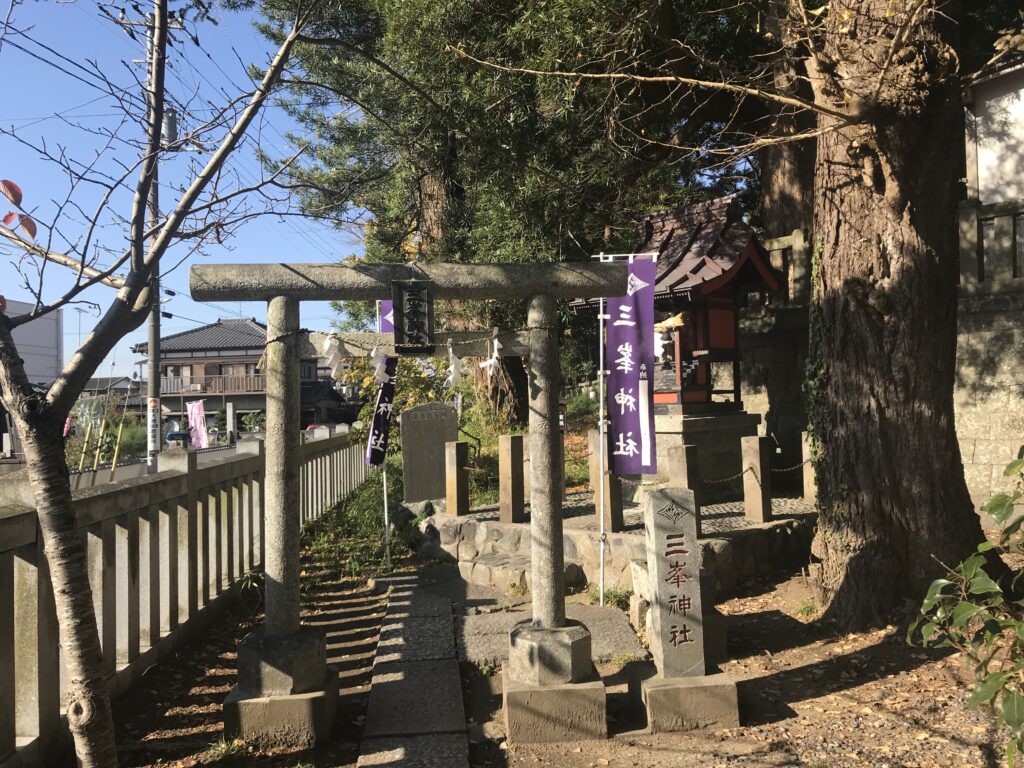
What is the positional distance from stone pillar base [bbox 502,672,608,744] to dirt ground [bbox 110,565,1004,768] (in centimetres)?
6

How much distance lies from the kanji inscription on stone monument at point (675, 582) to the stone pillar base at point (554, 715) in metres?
0.53

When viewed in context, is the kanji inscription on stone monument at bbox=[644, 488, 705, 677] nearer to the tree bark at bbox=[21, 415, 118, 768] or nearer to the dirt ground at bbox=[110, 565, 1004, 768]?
the dirt ground at bbox=[110, 565, 1004, 768]

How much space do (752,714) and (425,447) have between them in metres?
5.66

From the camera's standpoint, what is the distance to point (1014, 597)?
5.71 m

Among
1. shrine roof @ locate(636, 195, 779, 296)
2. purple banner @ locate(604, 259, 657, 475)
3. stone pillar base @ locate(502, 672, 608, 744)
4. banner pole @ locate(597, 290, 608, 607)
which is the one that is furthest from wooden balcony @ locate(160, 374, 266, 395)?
stone pillar base @ locate(502, 672, 608, 744)

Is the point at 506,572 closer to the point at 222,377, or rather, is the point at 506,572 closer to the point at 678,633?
the point at 678,633

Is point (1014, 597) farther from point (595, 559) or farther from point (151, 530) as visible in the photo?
point (151, 530)

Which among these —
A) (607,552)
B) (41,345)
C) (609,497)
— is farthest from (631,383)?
(41,345)

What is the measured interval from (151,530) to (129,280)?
2433 mm

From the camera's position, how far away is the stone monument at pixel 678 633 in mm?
4434

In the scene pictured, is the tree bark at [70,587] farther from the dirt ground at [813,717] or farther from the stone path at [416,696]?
the dirt ground at [813,717]

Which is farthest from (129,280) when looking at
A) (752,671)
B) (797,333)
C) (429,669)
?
(797,333)

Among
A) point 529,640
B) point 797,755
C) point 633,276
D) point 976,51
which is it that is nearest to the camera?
point 797,755

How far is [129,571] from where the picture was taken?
15.8ft
